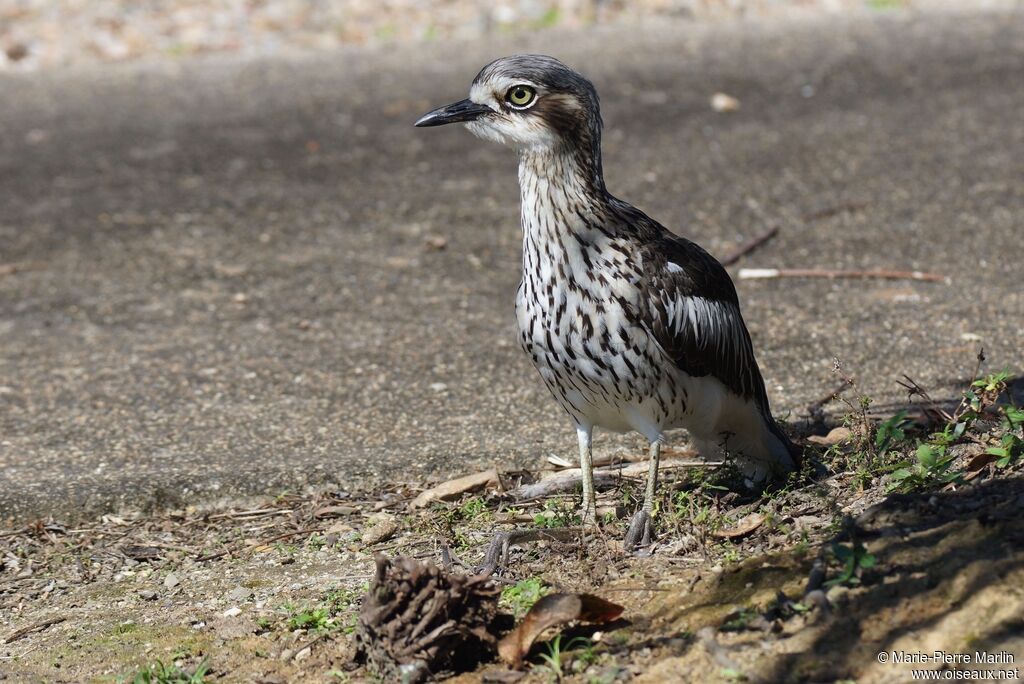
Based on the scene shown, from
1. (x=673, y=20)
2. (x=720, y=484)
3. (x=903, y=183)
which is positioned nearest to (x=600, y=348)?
(x=720, y=484)

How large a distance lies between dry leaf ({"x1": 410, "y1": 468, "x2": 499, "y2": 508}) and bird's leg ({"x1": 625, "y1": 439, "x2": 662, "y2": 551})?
0.69 metres

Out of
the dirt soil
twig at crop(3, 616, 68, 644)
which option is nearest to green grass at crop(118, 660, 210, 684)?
the dirt soil

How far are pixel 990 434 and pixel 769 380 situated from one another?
1541mm

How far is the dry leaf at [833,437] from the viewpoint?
4706 mm

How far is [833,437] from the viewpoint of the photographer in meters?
4.78

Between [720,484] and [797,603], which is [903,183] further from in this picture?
[797,603]

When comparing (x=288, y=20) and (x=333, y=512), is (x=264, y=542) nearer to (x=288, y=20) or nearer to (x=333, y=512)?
(x=333, y=512)

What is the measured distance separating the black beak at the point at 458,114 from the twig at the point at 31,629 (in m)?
Answer: 1.97

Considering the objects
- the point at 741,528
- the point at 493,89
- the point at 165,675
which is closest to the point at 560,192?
the point at 493,89

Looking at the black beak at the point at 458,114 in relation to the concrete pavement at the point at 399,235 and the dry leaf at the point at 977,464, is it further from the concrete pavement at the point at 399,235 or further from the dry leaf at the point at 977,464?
the dry leaf at the point at 977,464

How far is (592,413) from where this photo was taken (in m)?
4.29

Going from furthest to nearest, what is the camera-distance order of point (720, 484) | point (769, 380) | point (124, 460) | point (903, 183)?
point (903, 183)
point (769, 380)
point (124, 460)
point (720, 484)

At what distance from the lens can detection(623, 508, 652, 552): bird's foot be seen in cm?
409

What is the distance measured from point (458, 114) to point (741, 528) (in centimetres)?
164
